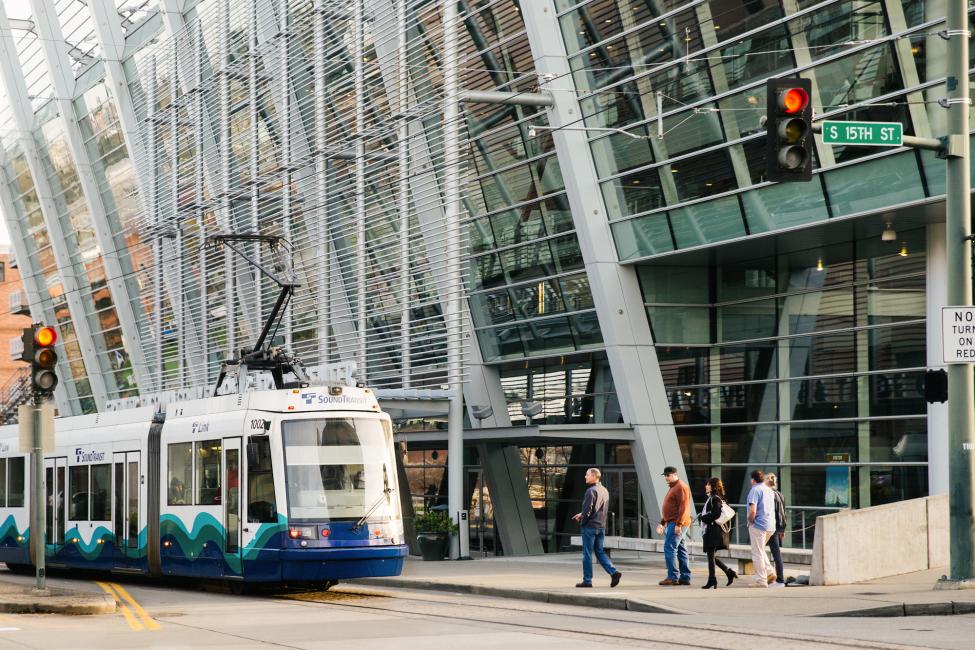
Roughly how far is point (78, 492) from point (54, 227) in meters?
31.4

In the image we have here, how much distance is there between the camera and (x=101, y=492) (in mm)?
24484

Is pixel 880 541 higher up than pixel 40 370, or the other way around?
pixel 40 370

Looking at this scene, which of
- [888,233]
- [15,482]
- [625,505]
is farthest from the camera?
[625,505]

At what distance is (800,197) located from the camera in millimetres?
25469

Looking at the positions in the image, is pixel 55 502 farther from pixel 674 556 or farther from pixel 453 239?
pixel 674 556

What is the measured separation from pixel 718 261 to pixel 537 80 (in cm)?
537

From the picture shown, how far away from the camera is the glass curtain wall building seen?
25719 mm

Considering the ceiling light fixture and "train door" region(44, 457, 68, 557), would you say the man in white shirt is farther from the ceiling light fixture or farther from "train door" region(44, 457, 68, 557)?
"train door" region(44, 457, 68, 557)

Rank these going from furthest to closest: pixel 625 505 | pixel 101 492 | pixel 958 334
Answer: pixel 625 505, pixel 101 492, pixel 958 334

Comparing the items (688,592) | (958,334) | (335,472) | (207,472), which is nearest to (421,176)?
(207,472)

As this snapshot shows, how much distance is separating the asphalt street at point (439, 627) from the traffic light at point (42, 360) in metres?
3.05

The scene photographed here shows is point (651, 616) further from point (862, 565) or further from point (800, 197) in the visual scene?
point (800, 197)

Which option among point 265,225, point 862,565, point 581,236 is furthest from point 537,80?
point 862,565

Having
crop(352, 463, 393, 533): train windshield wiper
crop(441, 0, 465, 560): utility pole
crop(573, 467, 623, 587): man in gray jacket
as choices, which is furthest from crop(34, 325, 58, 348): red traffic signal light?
crop(441, 0, 465, 560): utility pole
